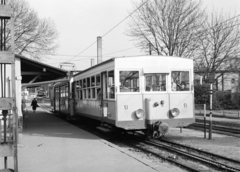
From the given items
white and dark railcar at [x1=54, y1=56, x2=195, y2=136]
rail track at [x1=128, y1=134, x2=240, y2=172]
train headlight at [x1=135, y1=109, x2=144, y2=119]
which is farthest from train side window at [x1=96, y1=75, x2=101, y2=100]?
rail track at [x1=128, y1=134, x2=240, y2=172]

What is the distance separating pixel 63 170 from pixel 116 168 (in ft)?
3.62

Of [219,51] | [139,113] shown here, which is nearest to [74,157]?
[139,113]

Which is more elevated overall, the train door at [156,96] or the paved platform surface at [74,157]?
the train door at [156,96]

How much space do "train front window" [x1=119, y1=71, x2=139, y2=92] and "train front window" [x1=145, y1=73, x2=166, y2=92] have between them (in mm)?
379

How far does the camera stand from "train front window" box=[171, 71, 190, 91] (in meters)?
10.9

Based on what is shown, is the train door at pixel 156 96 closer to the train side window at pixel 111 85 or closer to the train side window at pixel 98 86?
the train side window at pixel 111 85

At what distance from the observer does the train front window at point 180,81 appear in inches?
428

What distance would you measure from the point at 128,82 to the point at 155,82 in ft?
3.05

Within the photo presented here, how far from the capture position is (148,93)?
34.5ft

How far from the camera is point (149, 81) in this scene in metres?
10.7

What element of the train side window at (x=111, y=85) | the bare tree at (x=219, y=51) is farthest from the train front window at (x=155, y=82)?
the bare tree at (x=219, y=51)

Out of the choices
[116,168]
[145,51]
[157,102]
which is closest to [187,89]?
[157,102]

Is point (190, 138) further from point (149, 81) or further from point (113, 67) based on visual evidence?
point (113, 67)

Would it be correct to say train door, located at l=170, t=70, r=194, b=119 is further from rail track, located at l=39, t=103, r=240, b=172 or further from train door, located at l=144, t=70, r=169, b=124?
rail track, located at l=39, t=103, r=240, b=172
